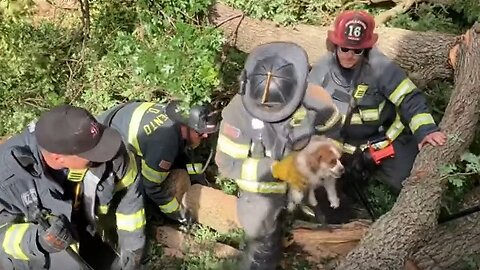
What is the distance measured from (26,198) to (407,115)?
293 cm

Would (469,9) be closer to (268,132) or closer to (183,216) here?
(268,132)

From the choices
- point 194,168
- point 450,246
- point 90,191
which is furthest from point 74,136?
point 450,246

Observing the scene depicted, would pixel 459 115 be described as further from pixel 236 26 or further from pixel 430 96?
pixel 236 26

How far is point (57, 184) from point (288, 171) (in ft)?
4.75

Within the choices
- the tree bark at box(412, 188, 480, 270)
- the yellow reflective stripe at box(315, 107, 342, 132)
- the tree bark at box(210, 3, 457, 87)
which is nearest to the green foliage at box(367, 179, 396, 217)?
the tree bark at box(412, 188, 480, 270)

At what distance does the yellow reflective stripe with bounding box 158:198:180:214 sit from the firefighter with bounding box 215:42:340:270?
2.35ft

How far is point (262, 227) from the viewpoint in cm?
502

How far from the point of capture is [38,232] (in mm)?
4172

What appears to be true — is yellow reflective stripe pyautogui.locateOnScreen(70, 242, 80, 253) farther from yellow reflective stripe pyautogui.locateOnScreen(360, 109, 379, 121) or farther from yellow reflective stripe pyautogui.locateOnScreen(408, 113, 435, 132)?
yellow reflective stripe pyautogui.locateOnScreen(408, 113, 435, 132)

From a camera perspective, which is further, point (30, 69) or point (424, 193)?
point (30, 69)

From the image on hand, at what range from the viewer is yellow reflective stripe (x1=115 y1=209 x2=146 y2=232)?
4617mm

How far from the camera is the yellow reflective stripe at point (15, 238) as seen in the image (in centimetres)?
418

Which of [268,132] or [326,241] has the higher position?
[268,132]

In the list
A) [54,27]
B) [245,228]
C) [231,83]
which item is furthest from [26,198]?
[54,27]
